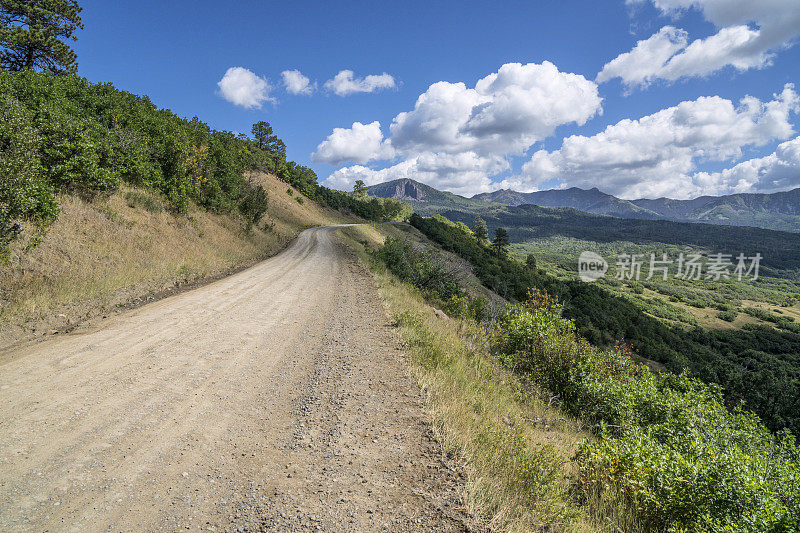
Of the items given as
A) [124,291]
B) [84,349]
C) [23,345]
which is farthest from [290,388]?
[124,291]

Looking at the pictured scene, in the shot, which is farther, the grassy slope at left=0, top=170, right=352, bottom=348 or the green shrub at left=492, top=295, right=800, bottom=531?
the grassy slope at left=0, top=170, right=352, bottom=348

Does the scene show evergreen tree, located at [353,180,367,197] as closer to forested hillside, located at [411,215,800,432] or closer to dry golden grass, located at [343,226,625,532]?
forested hillside, located at [411,215,800,432]

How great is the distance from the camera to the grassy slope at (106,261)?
8.03m

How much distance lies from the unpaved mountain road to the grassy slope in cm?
140

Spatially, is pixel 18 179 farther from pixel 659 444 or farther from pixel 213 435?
pixel 659 444

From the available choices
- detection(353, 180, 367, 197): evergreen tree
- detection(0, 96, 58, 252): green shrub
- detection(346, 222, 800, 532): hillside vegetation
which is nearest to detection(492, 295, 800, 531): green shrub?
detection(346, 222, 800, 532): hillside vegetation

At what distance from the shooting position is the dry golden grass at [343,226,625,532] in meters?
3.65

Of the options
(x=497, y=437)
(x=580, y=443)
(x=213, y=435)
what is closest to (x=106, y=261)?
(x=213, y=435)

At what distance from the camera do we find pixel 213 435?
14.8 feet

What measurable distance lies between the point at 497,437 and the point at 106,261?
564 inches

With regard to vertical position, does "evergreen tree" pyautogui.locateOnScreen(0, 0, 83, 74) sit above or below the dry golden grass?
above

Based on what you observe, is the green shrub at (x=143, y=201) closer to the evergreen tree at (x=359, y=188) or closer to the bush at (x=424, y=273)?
the bush at (x=424, y=273)

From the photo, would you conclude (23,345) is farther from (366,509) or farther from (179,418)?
(366,509)

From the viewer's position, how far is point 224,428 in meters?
4.70
